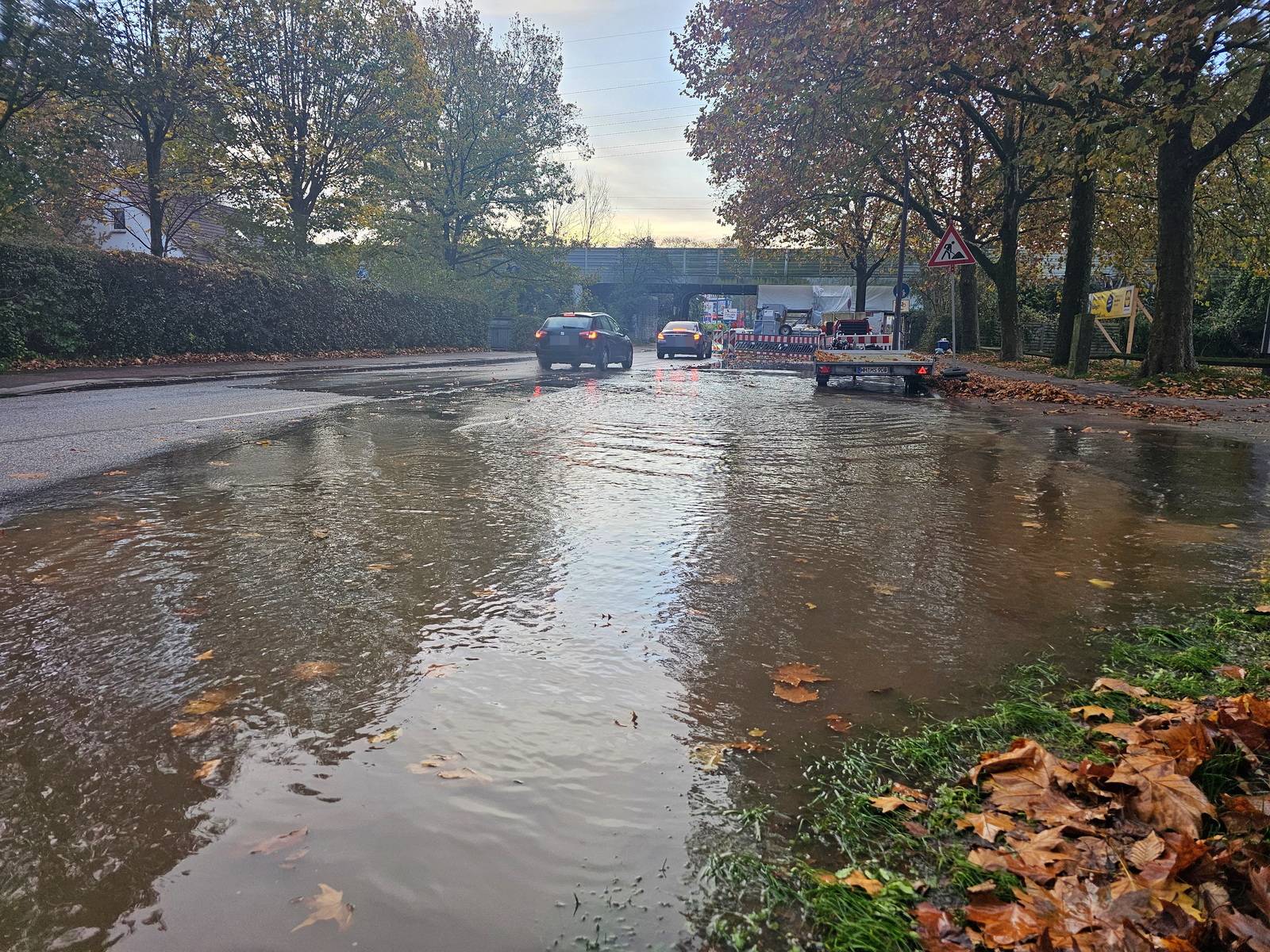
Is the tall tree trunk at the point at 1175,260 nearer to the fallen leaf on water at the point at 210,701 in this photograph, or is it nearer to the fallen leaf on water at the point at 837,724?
the fallen leaf on water at the point at 837,724

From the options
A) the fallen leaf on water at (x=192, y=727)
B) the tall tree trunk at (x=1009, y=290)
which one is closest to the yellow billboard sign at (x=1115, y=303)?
the tall tree trunk at (x=1009, y=290)

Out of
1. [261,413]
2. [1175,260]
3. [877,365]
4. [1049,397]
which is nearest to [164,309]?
[261,413]

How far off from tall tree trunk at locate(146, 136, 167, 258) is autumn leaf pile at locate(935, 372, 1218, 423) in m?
20.1

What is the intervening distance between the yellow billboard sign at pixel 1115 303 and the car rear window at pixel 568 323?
42.0ft

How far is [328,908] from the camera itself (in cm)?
193

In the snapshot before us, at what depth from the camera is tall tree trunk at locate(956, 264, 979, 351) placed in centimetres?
3180

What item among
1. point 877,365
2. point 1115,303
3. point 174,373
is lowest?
point 174,373

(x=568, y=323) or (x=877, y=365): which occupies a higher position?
(x=568, y=323)

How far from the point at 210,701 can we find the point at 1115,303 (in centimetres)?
2454

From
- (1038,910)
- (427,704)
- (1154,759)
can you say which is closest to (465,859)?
(427,704)

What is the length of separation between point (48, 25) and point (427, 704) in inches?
874

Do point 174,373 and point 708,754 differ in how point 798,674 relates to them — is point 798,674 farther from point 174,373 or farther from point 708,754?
point 174,373

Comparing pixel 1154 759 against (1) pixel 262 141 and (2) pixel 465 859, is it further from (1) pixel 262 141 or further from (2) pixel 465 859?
(1) pixel 262 141

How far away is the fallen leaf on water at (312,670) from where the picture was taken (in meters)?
3.10
